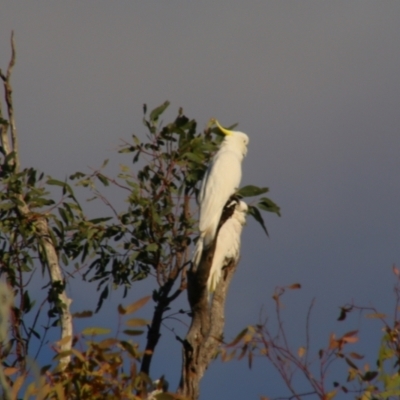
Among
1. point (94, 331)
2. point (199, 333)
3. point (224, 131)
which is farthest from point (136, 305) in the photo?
point (224, 131)

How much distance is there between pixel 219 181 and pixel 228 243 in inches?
12.7

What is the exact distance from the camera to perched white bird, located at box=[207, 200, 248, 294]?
4.12 meters

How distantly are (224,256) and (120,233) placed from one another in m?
0.52

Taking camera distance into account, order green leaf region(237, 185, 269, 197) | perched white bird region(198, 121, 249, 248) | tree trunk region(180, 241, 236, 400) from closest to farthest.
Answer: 1. tree trunk region(180, 241, 236, 400)
2. green leaf region(237, 185, 269, 197)
3. perched white bird region(198, 121, 249, 248)

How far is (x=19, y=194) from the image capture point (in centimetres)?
388

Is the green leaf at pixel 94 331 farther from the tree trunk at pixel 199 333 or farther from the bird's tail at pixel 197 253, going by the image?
the bird's tail at pixel 197 253

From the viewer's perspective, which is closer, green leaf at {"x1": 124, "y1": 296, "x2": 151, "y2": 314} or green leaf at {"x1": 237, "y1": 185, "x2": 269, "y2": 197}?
green leaf at {"x1": 124, "y1": 296, "x2": 151, "y2": 314}

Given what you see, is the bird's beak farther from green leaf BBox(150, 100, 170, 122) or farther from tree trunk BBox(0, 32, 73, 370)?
tree trunk BBox(0, 32, 73, 370)

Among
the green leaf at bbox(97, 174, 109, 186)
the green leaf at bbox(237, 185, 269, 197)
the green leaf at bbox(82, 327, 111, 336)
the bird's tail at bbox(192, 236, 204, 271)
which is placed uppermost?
the green leaf at bbox(97, 174, 109, 186)

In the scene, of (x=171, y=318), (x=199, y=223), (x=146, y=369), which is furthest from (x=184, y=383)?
(x=199, y=223)

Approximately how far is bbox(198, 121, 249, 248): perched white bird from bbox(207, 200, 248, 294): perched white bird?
0.30ft

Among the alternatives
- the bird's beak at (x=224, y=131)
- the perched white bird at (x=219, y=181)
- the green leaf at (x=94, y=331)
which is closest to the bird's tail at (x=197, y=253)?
the perched white bird at (x=219, y=181)

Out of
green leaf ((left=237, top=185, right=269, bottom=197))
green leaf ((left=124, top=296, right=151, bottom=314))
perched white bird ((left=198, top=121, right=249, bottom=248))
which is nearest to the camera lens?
green leaf ((left=124, top=296, right=151, bottom=314))

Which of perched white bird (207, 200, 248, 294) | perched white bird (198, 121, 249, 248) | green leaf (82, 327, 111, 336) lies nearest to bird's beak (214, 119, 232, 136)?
perched white bird (198, 121, 249, 248)
